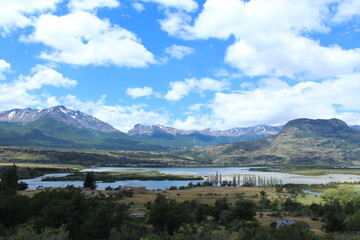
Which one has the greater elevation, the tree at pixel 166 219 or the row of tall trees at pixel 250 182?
the tree at pixel 166 219

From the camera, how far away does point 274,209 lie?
67750 millimetres

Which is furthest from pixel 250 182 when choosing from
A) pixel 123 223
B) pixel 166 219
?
pixel 123 223

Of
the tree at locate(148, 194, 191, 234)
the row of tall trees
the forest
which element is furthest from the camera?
the row of tall trees

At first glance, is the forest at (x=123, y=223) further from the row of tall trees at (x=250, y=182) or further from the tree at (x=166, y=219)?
the row of tall trees at (x=250, y=182)

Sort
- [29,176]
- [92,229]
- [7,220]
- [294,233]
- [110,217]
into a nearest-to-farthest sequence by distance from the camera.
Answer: [294,233], [92,229], [110,217], [7,220], [29,176]

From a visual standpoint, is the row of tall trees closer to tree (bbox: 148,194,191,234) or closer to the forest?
the forest

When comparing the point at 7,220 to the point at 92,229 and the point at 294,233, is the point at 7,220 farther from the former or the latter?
the point at 294,233

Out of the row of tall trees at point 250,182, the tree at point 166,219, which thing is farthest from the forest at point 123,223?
the row of tall trees at point 250,182

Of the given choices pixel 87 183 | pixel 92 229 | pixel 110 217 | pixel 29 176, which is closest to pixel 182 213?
pixel 110 217

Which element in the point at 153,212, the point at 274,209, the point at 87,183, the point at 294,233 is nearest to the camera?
the point at 294,233

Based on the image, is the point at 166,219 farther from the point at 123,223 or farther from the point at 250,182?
the point at 250,182

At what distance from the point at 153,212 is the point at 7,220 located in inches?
748

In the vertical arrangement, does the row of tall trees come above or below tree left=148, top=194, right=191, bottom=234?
below

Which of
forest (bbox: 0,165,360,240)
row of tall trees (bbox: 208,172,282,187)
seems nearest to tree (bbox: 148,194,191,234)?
forest (bbox: 0,165,360,240)
